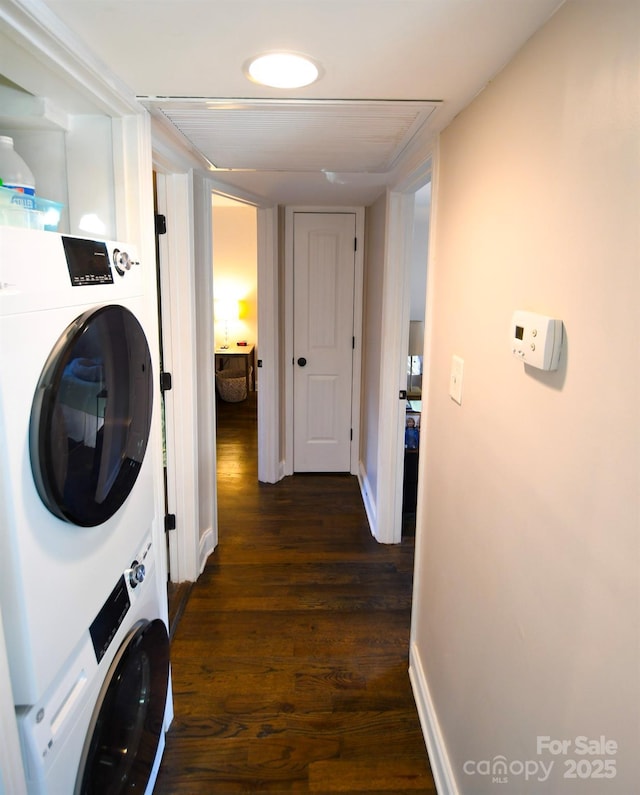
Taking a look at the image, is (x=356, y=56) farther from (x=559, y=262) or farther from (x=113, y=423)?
(x=113, y=423)

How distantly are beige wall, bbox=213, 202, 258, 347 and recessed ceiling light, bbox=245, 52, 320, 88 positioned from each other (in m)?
4.52

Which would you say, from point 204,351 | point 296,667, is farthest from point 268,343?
point 296,667

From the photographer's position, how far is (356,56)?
3.49 ft

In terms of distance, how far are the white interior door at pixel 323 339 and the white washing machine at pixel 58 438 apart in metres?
2.73

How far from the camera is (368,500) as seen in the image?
3.42 m

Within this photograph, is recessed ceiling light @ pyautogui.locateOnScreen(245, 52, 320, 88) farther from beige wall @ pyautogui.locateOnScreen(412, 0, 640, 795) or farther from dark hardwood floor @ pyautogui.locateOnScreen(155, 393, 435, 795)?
dark hardwood floor @ pyautogui.locateOnScreen(155, 393, 435, 795)

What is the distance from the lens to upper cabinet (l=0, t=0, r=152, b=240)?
4.30ft

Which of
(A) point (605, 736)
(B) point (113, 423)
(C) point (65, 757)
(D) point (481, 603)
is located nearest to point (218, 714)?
(C) point (65, 757)

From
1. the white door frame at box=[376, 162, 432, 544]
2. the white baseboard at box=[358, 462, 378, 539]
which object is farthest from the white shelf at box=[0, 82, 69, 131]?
the white baseboard at box=[358, 462, 378, 539]

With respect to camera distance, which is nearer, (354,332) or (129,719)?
(129,719)

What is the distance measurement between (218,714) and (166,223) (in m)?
1.99

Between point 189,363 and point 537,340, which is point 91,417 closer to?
point 537,340

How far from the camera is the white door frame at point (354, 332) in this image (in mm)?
3697

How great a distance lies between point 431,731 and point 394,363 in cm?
172
